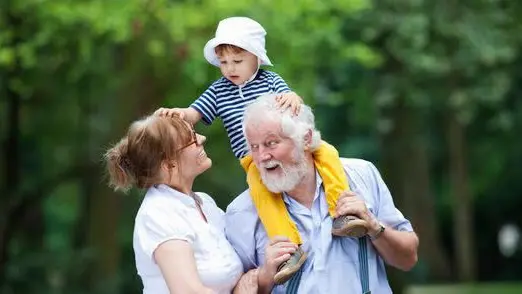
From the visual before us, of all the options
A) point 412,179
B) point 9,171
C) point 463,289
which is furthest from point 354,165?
point 463,289

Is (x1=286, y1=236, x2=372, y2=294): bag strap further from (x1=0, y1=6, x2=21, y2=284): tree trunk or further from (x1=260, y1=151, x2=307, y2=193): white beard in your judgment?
(x1=0, y1=6, x2=21, y2=284): tree trunk

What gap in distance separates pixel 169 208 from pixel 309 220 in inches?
22.0

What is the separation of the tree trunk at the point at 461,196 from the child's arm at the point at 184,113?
23753mm

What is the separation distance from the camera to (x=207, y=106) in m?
5.25

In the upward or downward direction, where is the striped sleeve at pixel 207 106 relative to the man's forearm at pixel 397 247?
upward

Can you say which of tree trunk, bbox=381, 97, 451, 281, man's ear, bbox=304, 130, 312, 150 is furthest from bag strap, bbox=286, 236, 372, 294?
tree trunk, bbox=381, 97, 451, 281

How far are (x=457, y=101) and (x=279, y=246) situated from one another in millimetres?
16908

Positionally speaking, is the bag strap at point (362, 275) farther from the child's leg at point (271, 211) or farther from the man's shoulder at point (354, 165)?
→ the man's shoulder at point (354, 165)

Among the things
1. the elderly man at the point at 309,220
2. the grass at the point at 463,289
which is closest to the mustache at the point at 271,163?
the elderly man at the point at 309,220

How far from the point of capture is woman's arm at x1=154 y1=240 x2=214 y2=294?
15.5ft

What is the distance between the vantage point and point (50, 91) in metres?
18.7

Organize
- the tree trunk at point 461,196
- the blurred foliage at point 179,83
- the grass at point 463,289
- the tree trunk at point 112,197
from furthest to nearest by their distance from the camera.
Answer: the tree trunk at point 461,196, the grass at point 463,289, the tree trunk at point 112,197, the blurred foliage at point 179,83

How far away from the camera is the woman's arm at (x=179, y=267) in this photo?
471 centimetres

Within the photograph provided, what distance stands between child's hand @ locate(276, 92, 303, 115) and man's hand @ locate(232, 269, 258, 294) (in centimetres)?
60
